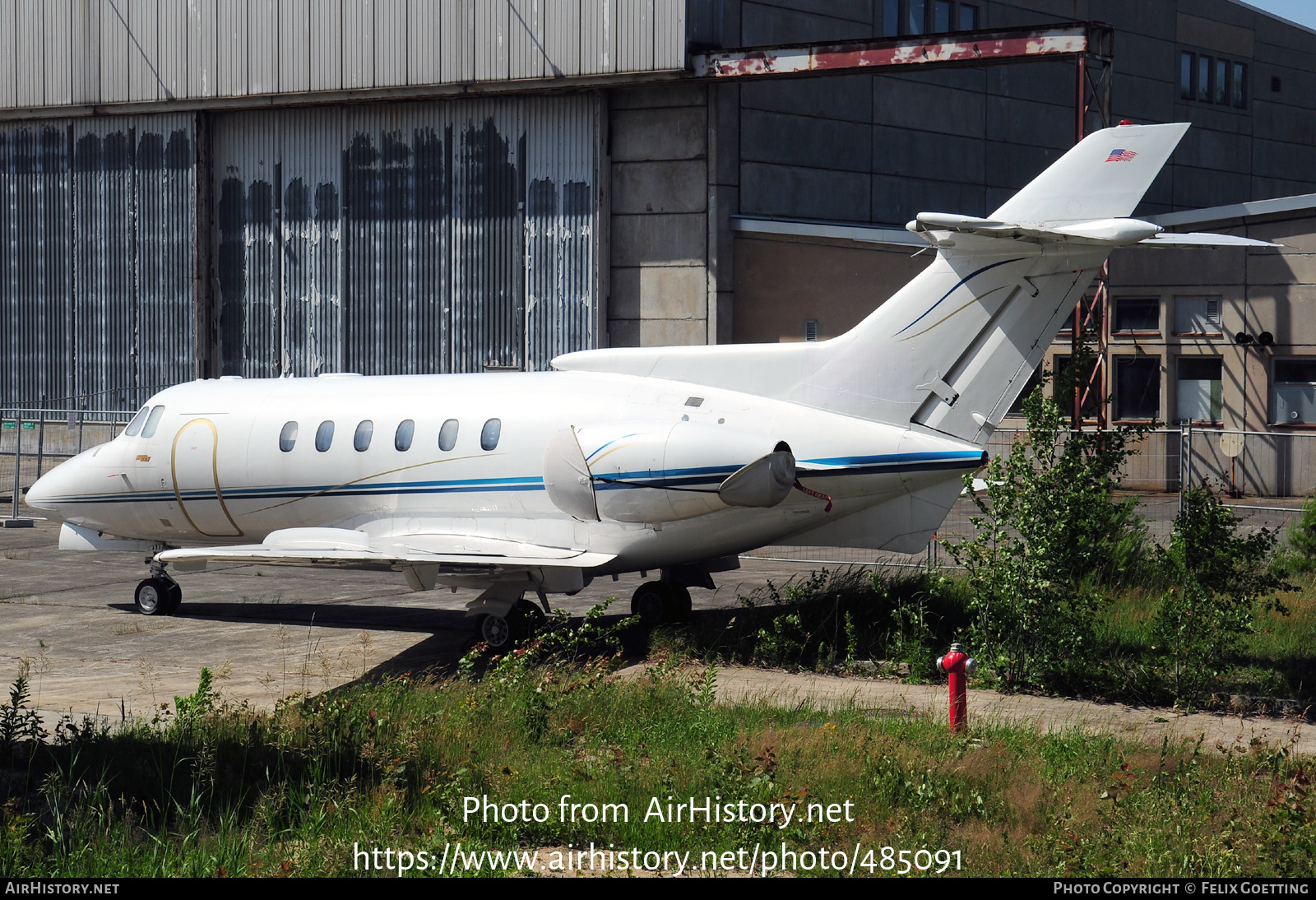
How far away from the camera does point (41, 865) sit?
7.05 m

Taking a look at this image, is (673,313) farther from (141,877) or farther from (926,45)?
(141,877)

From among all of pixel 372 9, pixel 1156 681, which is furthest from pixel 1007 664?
pixel 372 9

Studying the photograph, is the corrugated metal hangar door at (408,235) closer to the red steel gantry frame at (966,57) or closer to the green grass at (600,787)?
the red steel gantry frame at (966,57)

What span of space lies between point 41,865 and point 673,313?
852 inches

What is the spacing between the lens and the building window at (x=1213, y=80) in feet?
130

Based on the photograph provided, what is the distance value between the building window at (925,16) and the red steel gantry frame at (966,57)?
271 inches

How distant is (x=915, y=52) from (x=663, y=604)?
45.6ft

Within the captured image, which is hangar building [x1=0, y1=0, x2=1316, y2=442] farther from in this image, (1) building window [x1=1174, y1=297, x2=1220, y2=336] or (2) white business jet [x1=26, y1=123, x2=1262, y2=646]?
(2) white business jet [x1=26, y1=123, x2=1262, y2=646]

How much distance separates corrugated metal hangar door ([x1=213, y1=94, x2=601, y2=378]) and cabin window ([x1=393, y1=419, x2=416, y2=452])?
13.6 m

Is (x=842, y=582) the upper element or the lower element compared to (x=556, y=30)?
lower

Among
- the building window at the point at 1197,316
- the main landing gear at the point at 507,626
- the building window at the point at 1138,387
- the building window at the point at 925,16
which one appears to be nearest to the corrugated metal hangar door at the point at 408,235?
the building window at the point at 925,16

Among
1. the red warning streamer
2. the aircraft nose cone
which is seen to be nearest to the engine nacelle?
the red warning streamer

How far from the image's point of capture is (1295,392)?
94.7 feet
